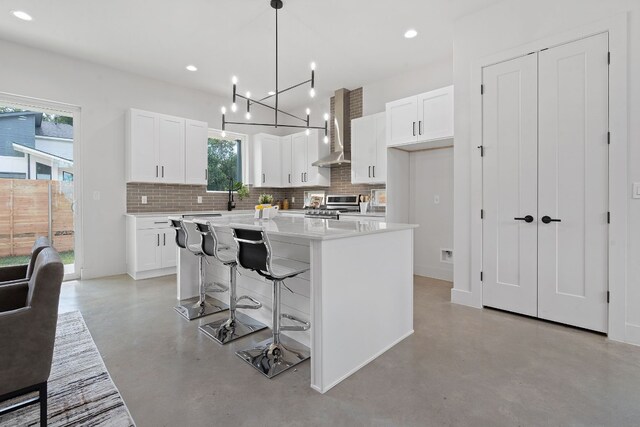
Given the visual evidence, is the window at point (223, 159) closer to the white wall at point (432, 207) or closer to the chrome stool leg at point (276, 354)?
the white wall at point (432, 207)

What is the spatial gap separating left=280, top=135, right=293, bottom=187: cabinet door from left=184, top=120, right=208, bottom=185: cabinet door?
5.53 ft

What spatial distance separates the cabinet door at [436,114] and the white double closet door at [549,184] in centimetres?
67

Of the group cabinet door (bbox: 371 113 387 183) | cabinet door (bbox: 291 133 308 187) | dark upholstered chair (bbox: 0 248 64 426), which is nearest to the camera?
dark upholstered chair (bbox: 0 248 64 426)

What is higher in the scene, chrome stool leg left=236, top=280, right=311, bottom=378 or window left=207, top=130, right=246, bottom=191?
window left=207, top=130, right=246, bottom=191

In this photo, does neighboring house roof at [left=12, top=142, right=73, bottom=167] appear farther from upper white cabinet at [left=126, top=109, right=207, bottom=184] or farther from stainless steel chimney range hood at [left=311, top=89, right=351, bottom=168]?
stainless steel chimney range hood at [left=311, top=89, right=351, bottom=168]

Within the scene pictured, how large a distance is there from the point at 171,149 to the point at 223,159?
52.0 inches

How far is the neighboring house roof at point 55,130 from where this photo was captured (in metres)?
4.26

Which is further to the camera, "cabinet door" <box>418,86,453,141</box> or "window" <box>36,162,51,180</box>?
"window" <box>36,162,51,180</box>

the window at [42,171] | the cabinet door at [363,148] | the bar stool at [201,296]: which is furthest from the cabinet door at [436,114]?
the window at [42,171]

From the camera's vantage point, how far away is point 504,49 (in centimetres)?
312

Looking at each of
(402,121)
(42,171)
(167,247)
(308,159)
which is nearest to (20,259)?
(42,171)

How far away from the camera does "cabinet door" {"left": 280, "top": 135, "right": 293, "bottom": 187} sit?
650 cm

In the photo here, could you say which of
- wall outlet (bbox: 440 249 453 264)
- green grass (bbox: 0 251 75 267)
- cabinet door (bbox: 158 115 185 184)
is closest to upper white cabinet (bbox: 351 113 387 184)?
wall outlet (bbox: 440 249 453 264)

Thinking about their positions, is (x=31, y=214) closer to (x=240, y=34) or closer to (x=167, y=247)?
(x=167, y=247)
